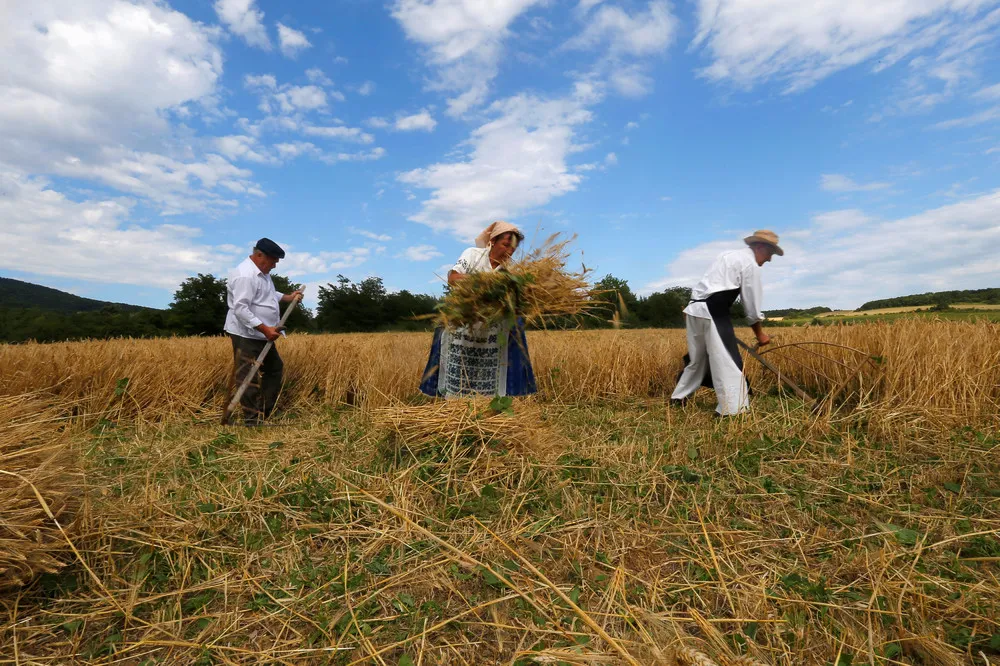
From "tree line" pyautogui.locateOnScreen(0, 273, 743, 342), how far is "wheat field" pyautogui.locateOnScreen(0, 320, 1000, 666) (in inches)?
717

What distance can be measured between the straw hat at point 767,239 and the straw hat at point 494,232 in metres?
2.48

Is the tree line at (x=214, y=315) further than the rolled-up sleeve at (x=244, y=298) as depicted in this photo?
Yes

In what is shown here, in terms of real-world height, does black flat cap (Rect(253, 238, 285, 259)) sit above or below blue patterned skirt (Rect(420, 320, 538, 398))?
above

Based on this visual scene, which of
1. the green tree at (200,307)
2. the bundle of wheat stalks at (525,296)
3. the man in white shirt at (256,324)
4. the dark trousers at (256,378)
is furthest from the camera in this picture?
the green tree at (200,307)

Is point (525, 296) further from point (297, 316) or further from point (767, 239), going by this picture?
point (297, 316)

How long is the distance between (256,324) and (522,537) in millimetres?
3467

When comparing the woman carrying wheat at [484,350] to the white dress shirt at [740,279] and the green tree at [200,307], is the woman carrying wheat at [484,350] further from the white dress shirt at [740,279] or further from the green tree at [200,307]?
the green tree at [200,307]

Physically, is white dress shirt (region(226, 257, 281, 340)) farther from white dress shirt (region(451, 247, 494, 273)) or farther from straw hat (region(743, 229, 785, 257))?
straw hat (region(743, 229, 785, 257))

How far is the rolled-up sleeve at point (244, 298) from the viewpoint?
430cm

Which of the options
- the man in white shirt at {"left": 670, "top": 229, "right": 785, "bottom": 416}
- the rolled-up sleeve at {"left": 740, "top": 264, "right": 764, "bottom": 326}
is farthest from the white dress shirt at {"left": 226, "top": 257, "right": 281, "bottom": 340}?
the rolled-up sleeve at {"left": 740, "top": 264, "right": 764, "bottom": 326}

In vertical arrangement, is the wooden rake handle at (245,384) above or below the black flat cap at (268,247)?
below

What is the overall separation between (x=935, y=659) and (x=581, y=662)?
115 cm

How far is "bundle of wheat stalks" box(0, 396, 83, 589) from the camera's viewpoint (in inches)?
66.1

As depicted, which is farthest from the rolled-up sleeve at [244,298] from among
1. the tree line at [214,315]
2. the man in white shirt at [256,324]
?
the tree line at [214,315]
